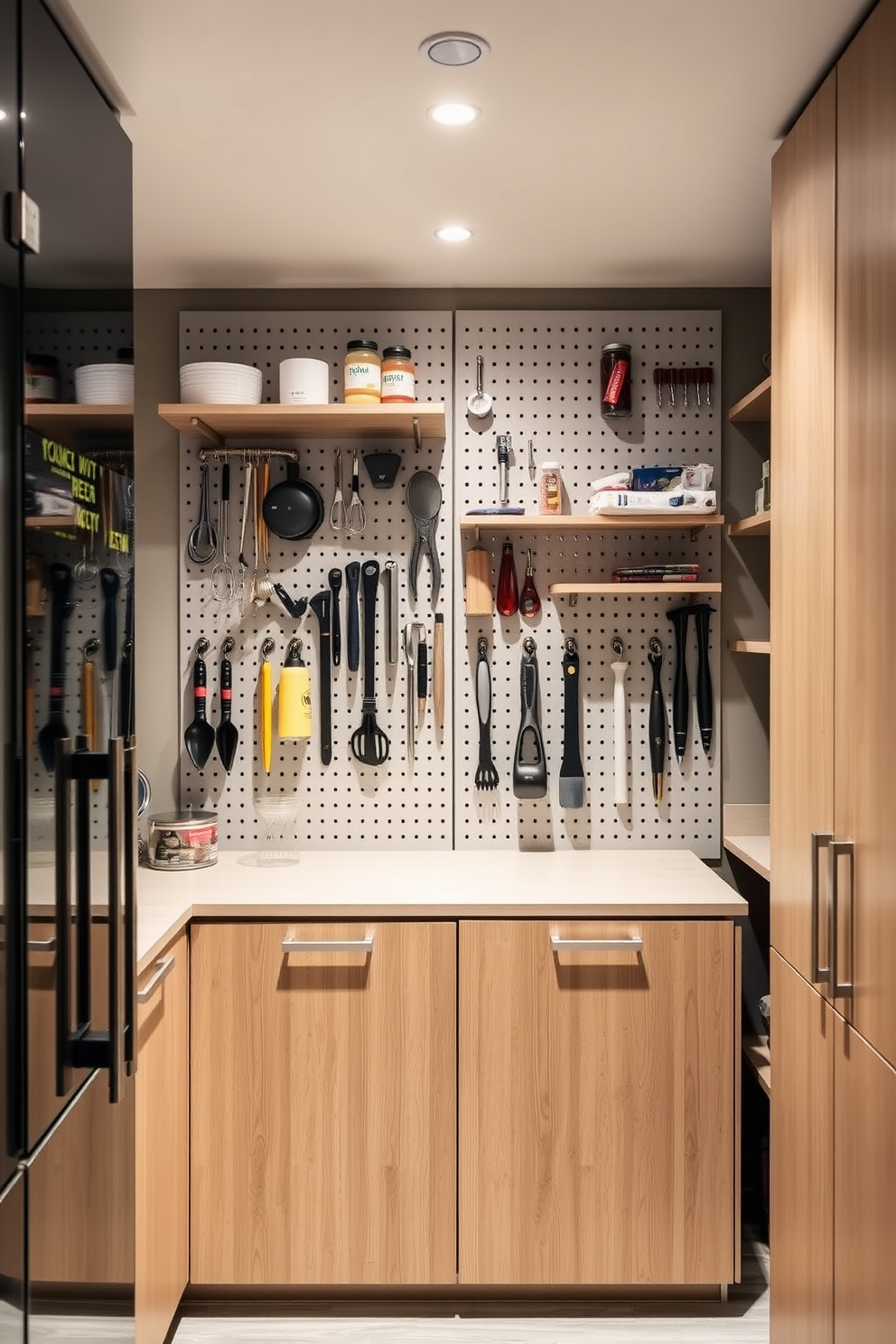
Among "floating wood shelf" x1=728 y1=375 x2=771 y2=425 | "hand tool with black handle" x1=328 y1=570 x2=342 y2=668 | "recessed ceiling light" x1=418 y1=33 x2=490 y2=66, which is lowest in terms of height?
"hand tool with black handle" x1=328 y1=570 x2=342 y2=668

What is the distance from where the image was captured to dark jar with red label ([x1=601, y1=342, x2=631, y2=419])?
290cm

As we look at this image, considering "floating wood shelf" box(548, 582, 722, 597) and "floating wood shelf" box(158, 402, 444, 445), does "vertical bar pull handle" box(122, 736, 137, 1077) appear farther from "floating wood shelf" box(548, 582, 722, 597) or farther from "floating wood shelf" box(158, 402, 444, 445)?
"floating wood shelf" box(548, 582, 722, 597)

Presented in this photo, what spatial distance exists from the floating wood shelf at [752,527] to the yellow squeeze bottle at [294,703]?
4.05ft

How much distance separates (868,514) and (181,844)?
1.89m

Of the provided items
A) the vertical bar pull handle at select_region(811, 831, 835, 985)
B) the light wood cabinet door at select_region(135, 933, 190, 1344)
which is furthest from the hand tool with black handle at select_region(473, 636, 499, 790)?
the vertical bar pull handle at select_region(811, 831, 835, 985)

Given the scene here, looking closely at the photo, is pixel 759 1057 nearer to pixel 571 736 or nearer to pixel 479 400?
pixel 571 736

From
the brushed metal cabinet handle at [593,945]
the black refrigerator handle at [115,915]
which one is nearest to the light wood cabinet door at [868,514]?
the brushed metal cabinet handle at [593,945]

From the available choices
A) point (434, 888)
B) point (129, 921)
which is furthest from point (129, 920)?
point (434, 888)

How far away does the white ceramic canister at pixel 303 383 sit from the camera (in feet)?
8.91

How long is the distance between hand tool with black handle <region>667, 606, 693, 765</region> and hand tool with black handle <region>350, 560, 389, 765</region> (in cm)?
82

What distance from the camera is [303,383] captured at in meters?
2.72

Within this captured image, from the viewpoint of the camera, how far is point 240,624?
9.85 ft

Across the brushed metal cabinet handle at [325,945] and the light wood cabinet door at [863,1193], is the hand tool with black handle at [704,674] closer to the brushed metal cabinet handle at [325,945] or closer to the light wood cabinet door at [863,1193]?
the brushed metal cabinet handle at [325,945]

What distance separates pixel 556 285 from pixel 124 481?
1.68 m
